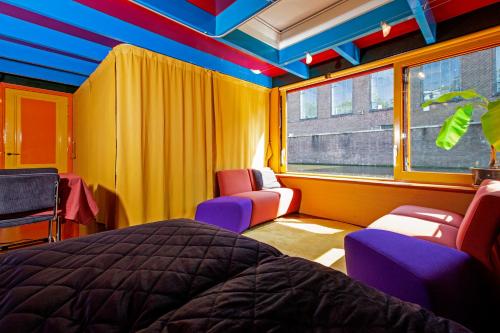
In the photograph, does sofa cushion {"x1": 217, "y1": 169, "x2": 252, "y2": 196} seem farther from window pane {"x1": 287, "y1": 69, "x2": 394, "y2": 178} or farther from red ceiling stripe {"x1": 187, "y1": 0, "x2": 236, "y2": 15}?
red ceiling stripe {"x1": 187, "y1": 0, "x2": 236, "y2": 15}

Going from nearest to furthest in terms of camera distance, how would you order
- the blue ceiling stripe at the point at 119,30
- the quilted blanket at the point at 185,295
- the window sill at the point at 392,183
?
the quilted blanket at the point at 185,295
the blue ceiling stripe at the point at 119,30
the window sill at the point at 392,183

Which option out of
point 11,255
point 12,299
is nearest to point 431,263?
point 12,299

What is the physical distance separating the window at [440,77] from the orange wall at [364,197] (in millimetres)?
1221

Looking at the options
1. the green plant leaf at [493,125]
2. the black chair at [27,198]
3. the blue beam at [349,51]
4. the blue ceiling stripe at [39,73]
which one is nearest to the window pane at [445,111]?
the blue beam at [349,51]

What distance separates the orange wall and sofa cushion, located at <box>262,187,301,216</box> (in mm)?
132

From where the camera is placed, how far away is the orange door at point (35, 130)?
422 centimetres

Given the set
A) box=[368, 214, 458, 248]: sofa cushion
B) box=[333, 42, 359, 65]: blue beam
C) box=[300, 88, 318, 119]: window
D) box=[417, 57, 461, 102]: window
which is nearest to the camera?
box=[368, 214, 458, 248]: sofa cushion

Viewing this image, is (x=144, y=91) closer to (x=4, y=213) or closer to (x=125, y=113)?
(x=125, y=113)

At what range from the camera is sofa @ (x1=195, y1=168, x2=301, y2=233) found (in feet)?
9.71

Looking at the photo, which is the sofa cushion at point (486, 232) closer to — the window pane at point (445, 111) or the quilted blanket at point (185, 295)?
the quilted blanket at point (185, 295)

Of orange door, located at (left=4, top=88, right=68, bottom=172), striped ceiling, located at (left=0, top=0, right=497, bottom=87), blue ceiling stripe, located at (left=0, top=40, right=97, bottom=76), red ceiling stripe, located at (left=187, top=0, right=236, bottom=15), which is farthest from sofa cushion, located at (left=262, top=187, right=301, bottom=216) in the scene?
orange door, located at (left=4, top=88, right=68, bottom=172)

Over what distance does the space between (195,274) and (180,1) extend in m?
2.54

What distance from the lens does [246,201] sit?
3039 mm

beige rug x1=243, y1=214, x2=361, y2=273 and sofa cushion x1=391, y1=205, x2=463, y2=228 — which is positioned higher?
sofa cushion x1=391, y1=205, x2=463, y2=228
